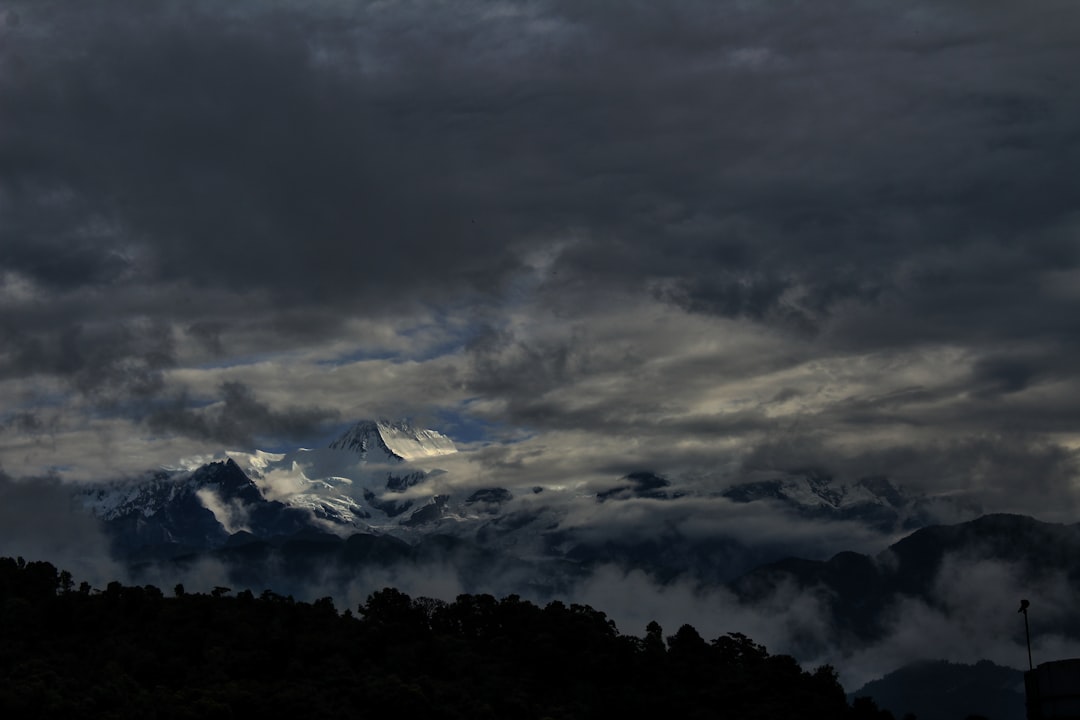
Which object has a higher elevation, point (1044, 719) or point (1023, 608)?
point (1023, 608)

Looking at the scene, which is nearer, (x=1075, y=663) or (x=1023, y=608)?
(x=1075, y=663)

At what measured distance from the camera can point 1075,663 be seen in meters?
162

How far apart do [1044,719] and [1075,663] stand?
764 centimetres

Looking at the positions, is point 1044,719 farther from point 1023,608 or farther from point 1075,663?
point 1023,608

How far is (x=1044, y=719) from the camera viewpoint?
536 ft

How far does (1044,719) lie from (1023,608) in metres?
26.1

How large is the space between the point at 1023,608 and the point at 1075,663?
26.0m

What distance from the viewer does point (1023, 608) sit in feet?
615

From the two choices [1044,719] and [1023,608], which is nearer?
[1044,719]

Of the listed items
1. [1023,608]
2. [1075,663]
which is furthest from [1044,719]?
[1023,608]
